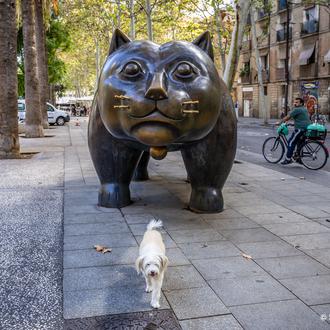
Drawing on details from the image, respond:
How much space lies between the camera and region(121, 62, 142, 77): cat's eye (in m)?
5.03

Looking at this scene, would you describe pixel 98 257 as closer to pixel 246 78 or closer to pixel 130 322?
pixel 130 322

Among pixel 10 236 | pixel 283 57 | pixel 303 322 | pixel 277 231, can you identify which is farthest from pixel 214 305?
pixel 283 57

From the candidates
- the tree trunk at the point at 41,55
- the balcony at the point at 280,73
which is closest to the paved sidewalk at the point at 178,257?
the tree trunk at the point at 41,55

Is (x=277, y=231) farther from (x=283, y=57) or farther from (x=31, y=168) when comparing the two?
(x=283, y=57)

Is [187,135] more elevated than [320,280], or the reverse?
[187,135]

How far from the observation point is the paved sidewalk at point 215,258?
343 cm

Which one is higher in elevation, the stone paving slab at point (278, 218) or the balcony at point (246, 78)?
the balcony at point (246, 78)

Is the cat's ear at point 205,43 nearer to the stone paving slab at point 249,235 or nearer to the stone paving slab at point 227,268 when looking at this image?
the stone paving slab at point 249,235

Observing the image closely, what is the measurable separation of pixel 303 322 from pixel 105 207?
3634 mm

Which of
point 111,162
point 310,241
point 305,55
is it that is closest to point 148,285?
point 310,241

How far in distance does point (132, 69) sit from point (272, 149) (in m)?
8.12

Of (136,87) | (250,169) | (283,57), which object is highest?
(283,57)

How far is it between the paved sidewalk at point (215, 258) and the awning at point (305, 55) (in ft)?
92.5

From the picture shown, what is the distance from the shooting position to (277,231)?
5.43m
